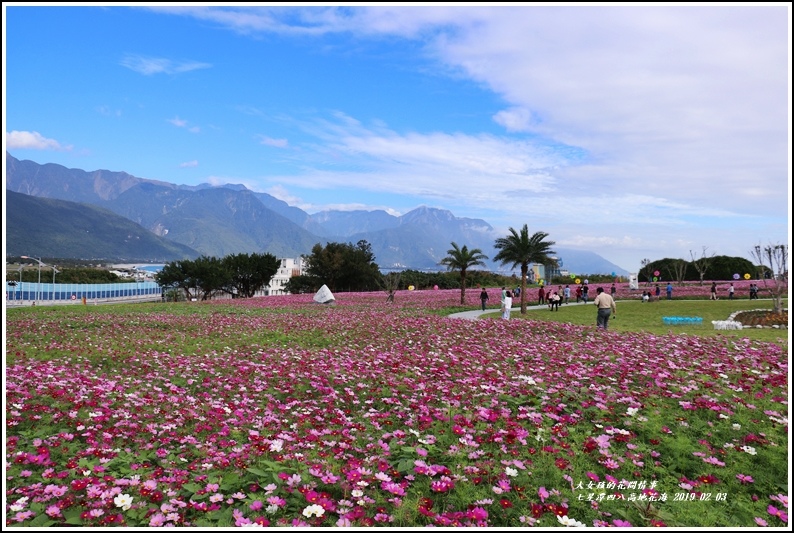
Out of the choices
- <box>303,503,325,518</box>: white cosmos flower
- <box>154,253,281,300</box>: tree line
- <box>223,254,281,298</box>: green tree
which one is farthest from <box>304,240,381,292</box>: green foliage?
<box>303,503,325,518</box>: white cosmos flower

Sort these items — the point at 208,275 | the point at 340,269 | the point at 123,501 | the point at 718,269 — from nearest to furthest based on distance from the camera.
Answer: the point at 123,501, the point at 208,275, the point at 718,269, the point at 340,269

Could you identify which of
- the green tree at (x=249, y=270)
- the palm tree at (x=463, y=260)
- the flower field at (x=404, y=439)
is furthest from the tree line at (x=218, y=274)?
the flower field at (x=404, y=439)

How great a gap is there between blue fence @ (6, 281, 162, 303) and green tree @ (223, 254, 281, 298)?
2534 centimetres

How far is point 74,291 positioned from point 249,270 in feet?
150

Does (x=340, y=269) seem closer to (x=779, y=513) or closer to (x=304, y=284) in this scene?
(x=304, y=284)

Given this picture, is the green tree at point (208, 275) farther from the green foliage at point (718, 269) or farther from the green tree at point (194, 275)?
the green foliage at point (718, 269)

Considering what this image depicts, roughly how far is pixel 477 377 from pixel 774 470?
518cm

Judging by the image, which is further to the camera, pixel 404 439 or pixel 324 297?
pixel 324 297

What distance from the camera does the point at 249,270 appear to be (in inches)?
3196

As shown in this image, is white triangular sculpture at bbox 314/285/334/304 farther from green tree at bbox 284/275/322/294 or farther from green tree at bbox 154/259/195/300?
green tree at bbox 284/275/322/294

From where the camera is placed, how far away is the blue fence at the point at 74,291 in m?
82.2

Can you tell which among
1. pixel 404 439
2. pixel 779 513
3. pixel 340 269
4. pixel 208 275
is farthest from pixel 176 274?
pixel 779 513

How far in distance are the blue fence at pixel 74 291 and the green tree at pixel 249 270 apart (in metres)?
25.3

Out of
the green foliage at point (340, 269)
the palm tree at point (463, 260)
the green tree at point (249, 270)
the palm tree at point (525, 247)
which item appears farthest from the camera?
the green foliage at point (340, 269)
